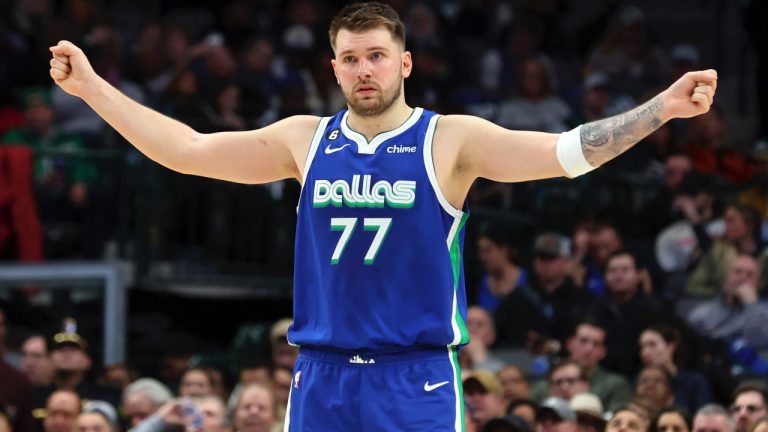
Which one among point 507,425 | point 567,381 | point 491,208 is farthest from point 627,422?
point 491,208

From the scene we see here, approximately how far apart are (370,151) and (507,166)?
1.77 feet

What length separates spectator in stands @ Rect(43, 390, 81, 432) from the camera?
11.4 metres

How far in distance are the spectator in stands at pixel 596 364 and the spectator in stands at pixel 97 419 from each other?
3.42 meters

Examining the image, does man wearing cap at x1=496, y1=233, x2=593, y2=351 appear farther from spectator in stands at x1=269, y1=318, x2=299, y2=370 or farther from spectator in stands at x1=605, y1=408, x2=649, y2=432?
spectator in stands at x1=605, y1=408, x2=649, y2=432

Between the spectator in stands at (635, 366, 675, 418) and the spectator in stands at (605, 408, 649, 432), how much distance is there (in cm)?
95

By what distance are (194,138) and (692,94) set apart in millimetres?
2011

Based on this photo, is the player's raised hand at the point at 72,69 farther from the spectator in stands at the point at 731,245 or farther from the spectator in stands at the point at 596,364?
the spectator in stands at the point at 731,245

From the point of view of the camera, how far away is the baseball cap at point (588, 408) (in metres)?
10.5

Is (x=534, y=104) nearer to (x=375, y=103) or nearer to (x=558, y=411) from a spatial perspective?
(x=558, y=411)

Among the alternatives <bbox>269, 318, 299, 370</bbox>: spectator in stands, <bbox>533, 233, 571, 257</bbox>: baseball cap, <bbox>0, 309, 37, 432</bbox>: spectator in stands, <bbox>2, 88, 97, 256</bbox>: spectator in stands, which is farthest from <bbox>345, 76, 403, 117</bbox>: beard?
<bbox>2, 88, 97, 256</bbox>: spectator in stands

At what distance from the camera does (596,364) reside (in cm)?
1195

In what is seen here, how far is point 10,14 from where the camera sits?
17.3 metres

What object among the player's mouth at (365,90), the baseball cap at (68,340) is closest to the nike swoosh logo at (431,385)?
the player's mouth at (365,90)

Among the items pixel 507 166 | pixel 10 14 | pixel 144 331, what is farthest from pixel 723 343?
pixel 10 14
